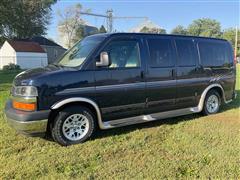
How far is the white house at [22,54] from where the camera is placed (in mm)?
47844

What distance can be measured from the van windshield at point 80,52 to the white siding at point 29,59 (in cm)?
4276

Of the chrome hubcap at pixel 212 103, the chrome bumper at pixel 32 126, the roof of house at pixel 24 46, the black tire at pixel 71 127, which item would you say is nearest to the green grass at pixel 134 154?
the black tire at pixel 71 127

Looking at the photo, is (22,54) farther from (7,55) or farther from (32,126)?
(32,126)

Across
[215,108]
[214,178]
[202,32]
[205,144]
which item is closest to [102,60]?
[205,144]

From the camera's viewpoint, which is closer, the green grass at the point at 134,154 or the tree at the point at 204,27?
the green grass at the point at 134,154

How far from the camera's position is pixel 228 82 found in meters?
8.17

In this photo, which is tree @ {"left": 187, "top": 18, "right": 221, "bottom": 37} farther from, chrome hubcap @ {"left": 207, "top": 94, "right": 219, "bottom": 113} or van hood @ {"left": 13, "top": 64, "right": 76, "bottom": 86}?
van hood @ {"left": 13, "top": 64, "right": 76, "bottom": 86}

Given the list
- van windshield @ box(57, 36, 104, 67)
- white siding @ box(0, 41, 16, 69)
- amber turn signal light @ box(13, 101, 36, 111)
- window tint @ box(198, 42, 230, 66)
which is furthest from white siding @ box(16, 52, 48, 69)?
amber turn signal light @ box(13, 101, 36, 111)

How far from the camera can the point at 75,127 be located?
556 cm

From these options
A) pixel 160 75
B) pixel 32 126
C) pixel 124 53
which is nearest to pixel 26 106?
pixel 32 126

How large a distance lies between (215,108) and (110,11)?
1928 inches

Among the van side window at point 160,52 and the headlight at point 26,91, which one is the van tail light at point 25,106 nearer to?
the headlight at point 26,91

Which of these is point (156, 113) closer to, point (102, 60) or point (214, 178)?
point (102, 60)

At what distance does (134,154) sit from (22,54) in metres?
47.3
